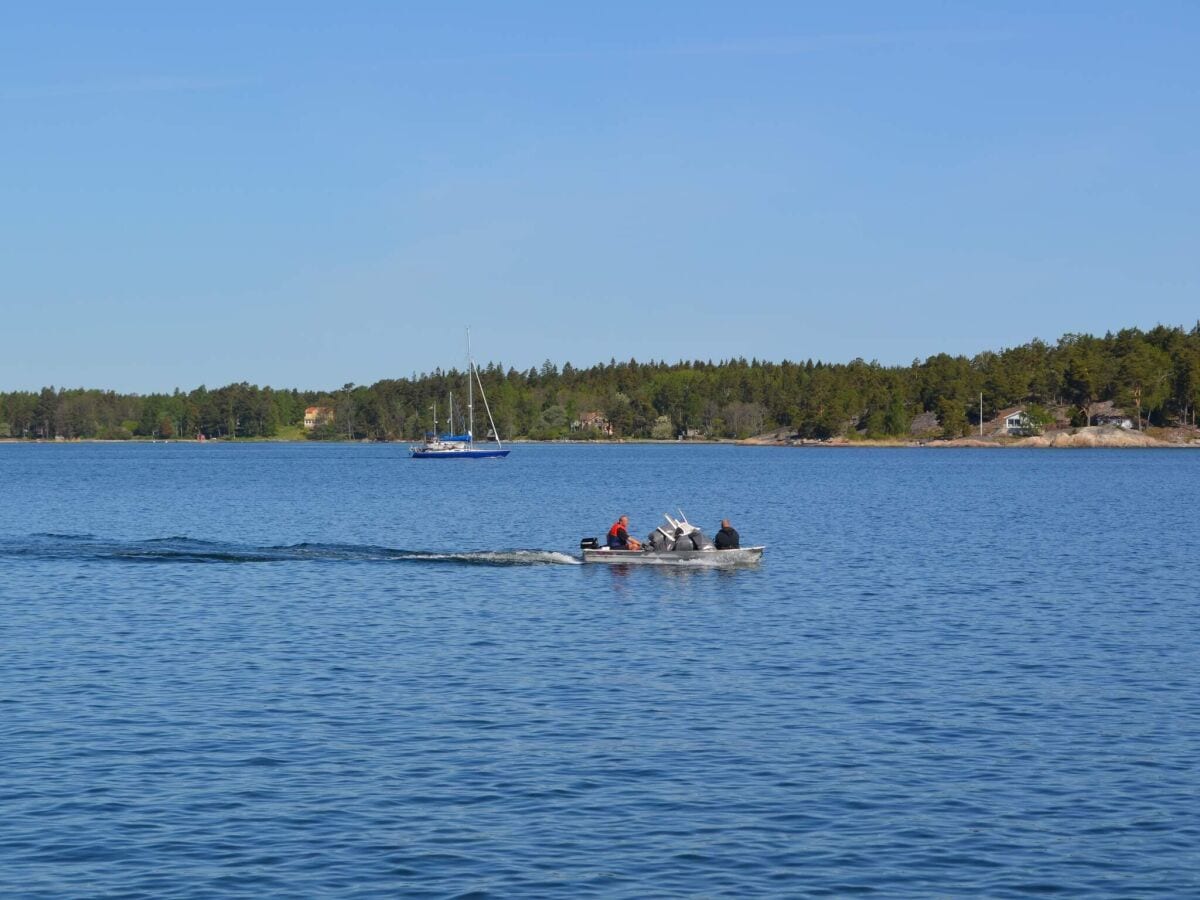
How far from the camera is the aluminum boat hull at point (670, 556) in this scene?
2282 inches

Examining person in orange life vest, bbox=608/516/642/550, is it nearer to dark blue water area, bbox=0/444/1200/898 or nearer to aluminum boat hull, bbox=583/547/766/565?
aluminum boat hull, bbox=583/547/766/565

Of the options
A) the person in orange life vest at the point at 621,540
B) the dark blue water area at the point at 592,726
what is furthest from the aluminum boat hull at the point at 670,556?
the dark blue water area at the point at 592,726

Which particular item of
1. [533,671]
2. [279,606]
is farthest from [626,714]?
[279,606]

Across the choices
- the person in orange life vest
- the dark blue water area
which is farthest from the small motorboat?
the dark blue water area

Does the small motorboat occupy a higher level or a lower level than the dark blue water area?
higher

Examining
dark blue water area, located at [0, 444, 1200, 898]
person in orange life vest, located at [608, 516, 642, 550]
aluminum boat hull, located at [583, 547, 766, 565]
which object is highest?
person in orange life vest, located at [608, 516, 642, 550]

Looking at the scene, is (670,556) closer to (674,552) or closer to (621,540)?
(674,552)

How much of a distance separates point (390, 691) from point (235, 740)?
540 centimetres

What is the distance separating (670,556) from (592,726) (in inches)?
1168

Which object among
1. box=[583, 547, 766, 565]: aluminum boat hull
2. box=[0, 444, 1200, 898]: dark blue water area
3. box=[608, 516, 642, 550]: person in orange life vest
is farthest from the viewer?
box=[608, 516, 642, 550]: person in orange life vest

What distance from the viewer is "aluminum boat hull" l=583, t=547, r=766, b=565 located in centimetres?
5797

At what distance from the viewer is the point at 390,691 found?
106ft

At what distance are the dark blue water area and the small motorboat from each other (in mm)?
851

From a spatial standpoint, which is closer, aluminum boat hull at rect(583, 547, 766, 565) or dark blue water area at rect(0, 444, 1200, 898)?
dark blue water area at rect(0, 444, 1200, 898)
